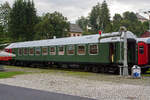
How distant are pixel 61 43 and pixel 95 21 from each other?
7487cm

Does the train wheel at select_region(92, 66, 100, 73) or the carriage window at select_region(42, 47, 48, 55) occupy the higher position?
the carriage window at select_region(42, 47, 48, 55)

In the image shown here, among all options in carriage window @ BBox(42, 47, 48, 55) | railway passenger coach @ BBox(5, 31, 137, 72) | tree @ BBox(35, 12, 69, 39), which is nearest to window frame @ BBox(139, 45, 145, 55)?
railway passenger coach @ BBox(5, 31, 137, 72)

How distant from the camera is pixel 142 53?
64.6ft

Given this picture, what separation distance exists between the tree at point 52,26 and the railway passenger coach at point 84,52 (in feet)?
50.0

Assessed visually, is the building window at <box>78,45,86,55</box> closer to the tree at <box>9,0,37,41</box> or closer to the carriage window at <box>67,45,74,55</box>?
the carriage window at <box>67,45,74,55</box>

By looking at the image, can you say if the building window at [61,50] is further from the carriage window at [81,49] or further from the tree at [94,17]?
the tree at [94,17]

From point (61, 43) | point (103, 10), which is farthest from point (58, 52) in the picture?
point (103, 10)

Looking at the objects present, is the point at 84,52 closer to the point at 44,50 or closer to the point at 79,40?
the point at 79,40

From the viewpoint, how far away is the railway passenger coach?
19.7 metres

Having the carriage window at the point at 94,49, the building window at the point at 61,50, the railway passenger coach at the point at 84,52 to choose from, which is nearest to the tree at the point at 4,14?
the railway passenger coach at the point at 84,52

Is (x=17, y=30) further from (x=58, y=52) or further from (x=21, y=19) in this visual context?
(x=58, y=52)

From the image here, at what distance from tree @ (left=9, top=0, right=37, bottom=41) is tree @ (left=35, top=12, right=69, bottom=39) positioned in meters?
4.25

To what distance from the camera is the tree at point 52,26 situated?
1848 inches

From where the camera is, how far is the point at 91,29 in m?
100
